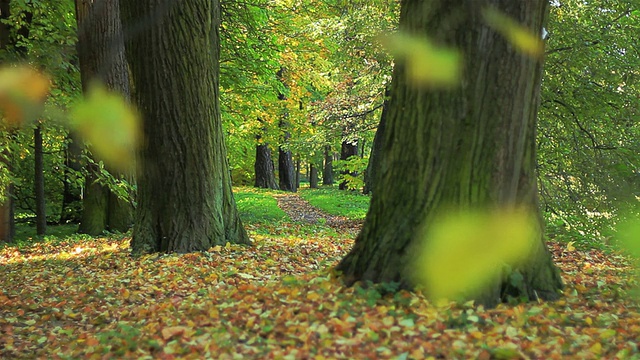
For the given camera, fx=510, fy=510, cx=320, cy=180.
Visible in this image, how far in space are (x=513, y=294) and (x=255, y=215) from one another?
898 centimetres

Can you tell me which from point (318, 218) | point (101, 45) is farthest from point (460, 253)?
point (318, 218)

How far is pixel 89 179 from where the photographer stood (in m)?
10.0

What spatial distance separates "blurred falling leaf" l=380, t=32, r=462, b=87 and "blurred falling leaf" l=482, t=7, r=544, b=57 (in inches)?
12.1

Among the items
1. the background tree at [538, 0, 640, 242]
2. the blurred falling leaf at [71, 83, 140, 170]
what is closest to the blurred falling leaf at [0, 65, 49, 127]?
the blurred falling leaf at [71, 83, 140, 170]

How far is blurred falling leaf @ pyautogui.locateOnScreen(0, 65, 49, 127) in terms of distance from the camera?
822cm

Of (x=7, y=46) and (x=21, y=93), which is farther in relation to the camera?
(x=7, y=46)

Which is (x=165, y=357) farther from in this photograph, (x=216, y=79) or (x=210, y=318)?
(x=216, y=79)

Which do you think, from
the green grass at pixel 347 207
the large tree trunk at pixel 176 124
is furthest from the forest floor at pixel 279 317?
the green grass at pixel 347 207

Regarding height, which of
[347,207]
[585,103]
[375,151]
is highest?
[585,103]

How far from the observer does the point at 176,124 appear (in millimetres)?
→ 6363

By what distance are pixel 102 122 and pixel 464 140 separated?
7260 mm

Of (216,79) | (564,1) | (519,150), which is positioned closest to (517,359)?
(519,150)

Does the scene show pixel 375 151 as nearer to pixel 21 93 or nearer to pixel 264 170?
pixel 264 170

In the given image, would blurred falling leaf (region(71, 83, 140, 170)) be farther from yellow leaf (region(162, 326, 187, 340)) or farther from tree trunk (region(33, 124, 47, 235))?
yellow leaf (region(162, 326, 187, 340))
